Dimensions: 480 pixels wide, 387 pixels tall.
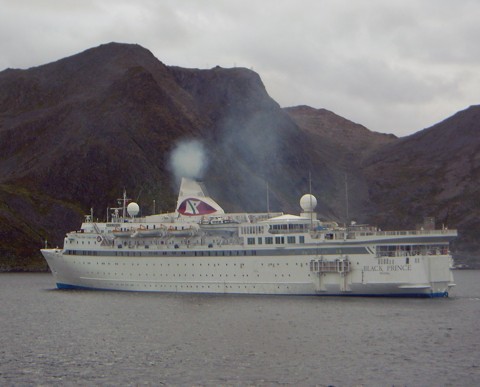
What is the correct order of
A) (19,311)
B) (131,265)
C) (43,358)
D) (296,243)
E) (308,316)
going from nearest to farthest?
(43,358)
(308,316)
(19,311)
(296,243)
(131,265)

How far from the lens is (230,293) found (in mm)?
76188

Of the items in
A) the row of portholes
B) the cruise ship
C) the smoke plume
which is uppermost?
the smoke plume

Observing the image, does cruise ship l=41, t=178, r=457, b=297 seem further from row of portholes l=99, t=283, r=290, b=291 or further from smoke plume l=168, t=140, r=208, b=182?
smoke plume l=168, t=140, r=208, b=182

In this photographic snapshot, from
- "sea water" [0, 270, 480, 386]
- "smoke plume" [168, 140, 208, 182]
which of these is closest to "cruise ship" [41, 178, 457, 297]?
"sea water" [0, 270, 480, 386]

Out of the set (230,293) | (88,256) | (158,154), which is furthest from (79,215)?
(230,293)

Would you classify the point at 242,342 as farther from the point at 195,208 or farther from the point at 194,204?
the point at 194,204

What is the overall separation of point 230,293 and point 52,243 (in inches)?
3360

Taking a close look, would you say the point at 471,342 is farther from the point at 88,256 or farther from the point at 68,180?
the point at 68,180

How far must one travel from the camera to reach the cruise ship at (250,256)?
71.1 meters

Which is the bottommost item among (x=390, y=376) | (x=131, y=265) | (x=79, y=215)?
(x=390, y=376)

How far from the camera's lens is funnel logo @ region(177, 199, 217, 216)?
275ft

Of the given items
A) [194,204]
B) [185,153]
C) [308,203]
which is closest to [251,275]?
[308,203]

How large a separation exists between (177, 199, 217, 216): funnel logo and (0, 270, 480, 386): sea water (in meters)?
12.4

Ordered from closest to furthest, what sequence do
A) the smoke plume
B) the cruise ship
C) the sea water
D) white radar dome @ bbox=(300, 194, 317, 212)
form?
the sea water → the cruise ship → white radar dome @ bbox=(300, 194, 317, 212) → the smoke plume
